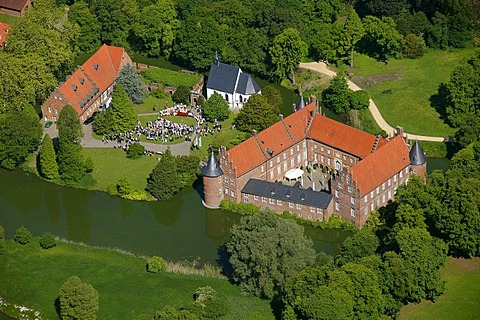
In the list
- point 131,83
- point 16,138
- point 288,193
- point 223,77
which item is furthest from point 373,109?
point 16,138

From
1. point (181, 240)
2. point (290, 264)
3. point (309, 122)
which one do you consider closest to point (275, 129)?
point (309, 122)

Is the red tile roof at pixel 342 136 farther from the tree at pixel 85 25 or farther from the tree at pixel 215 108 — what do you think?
the tree at pixel 85 25

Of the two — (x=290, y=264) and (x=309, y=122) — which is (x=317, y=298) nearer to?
(x=290, y=264)

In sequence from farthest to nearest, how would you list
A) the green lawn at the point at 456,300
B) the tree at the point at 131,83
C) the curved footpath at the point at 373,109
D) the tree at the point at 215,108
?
the tree at the point at 131,83
the tree at the point at 215,108
the curved footpath at the point at 373,109
the green lawn at the point at 456,300

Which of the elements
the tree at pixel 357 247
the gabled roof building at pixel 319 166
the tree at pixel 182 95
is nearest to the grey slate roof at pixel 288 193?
the gabled roof building at pixel 319 166

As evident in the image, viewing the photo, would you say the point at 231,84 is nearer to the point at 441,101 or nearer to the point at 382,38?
the point at 382,38

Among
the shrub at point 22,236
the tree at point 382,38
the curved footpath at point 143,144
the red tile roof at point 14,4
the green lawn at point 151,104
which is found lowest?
the shrub at point 22,236
